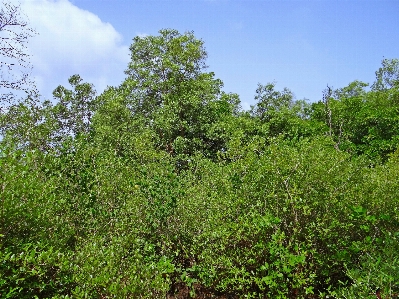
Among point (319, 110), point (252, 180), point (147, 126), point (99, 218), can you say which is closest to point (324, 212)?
point (252, 180)

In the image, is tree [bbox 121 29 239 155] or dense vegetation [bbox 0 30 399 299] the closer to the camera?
dense vegetation [bbox 0 30 399 299]

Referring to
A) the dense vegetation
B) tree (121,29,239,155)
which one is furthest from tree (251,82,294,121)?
the dense vegetation

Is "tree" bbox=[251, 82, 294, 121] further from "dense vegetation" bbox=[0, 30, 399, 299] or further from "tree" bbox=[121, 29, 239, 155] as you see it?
"dense vegetation" bbox=[0, 30, 399, 299]

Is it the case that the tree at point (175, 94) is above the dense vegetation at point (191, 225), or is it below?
above

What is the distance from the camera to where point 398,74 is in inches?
1828

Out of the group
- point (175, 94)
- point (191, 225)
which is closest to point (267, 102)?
point (175, 94)

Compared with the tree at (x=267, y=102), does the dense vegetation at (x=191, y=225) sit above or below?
below

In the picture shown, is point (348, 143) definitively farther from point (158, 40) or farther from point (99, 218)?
point (99, 218)

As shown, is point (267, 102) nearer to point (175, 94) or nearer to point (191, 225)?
point (175, 94)

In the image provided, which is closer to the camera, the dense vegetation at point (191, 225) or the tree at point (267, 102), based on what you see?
the dense vegetation at point (191, 225)

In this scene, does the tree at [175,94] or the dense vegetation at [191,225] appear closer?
the dense vegetation at [191,225]

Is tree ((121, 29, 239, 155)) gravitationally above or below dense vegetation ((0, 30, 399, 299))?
above

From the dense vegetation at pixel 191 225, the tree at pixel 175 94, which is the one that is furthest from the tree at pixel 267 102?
the dense vegetation at pixel 191 225

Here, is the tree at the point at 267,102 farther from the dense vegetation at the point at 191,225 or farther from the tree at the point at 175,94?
the dense vegetation at the point at 191,225
